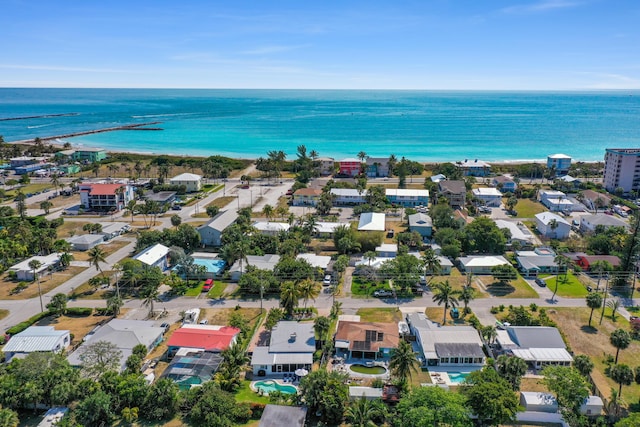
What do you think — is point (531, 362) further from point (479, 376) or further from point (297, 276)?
point (297, 276)

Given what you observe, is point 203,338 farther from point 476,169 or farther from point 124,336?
point 476,169

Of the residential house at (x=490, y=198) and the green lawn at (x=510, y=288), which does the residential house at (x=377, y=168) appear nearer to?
the residential house at (x=490, y=198)

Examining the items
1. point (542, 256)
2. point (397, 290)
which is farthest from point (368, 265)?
point (542, 256)

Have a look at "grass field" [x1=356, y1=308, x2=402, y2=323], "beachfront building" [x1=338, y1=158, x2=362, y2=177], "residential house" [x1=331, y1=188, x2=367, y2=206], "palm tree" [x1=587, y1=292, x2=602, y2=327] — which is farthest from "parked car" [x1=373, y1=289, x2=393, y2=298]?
"beachfront building" [x1=338, y1=158, x2=362, y2=177]

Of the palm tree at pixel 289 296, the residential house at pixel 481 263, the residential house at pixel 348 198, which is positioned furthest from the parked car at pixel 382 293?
the residential house at pixel 348 198

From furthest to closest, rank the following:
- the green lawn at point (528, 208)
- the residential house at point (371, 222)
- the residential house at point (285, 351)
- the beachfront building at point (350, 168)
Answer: the beachfront building at point (350, 168)
the green lawn at point (528, 208)
the residential house at point (371, 222)
the residential house at point (285, 351)

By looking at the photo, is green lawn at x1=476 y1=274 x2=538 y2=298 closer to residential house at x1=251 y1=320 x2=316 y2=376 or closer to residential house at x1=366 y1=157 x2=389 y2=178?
residential house at x1=251 y1=320 x2=316 y2=376
